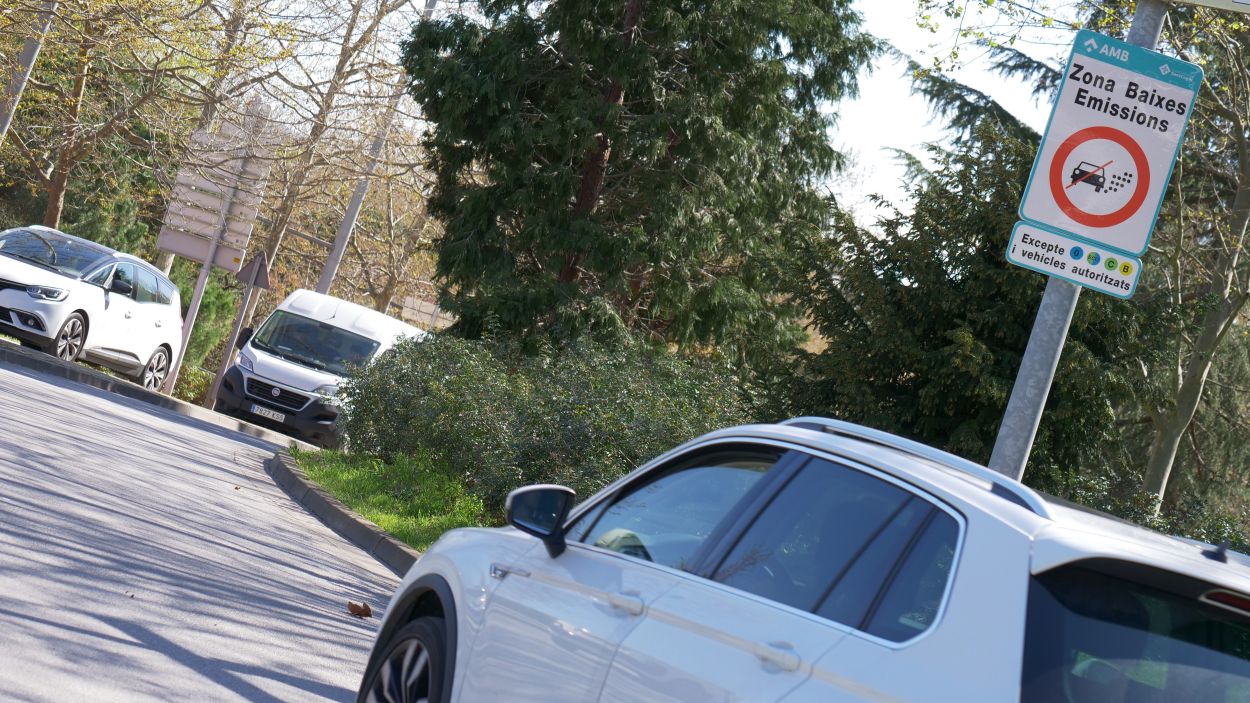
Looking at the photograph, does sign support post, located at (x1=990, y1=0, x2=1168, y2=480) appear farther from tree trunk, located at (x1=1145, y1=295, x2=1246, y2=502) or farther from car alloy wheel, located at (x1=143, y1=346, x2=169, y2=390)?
car alloy wheel, located at (x1=143, y1=346, x2=169, y2=390)

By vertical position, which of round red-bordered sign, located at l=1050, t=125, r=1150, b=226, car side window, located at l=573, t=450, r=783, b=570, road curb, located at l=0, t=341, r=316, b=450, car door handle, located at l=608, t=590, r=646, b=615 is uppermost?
round red-bordered sign, located at l=1050, t=125, r=1150, b=226

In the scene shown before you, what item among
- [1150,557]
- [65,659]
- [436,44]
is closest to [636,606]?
[1150,557]

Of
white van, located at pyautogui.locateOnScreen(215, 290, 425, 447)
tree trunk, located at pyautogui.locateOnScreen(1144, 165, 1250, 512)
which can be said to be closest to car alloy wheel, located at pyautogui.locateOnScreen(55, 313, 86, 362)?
white van, located at pyautogui.locateOnScreen(215, 290, 425, 447)

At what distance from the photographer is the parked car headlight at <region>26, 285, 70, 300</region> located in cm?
1906

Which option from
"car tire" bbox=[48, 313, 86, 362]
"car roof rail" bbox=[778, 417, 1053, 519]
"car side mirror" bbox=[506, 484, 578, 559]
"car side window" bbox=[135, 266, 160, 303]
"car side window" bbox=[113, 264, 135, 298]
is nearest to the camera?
"car roof rail" bbox=[778, 417, 1053, 519]

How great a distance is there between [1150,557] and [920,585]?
0.48 m

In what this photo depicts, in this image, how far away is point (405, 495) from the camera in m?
13.8

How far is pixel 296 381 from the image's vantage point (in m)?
22.2

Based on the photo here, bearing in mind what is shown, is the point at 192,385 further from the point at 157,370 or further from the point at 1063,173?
the point at 1063,173

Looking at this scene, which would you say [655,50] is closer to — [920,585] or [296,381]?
[296,381]

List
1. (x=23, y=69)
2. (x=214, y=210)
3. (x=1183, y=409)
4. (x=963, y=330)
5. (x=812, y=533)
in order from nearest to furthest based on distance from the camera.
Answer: (x=812, y=533)
(x=963, y=330)
(x=1183, y=409)
(x=23, y=69)
(x=214, y=210)

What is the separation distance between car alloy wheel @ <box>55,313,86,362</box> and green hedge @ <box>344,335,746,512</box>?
16.2 feet

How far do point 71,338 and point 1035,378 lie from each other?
55.7ft

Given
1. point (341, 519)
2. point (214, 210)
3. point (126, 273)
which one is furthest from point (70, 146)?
point (341, 519)
